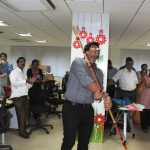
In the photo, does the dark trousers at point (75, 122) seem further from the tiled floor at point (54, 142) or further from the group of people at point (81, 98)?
the tiled floor at point (54, 142)

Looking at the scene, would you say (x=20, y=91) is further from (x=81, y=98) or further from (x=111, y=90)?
(x=111, y=90)

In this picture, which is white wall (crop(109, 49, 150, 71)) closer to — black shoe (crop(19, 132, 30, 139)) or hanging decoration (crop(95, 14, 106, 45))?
hanging decoration (crop(95, 14, 106, 45))

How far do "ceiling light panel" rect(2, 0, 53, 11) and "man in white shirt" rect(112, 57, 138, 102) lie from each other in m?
2.15

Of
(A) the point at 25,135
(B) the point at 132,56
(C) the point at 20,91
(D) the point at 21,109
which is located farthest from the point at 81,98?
(B) the point at 132,56

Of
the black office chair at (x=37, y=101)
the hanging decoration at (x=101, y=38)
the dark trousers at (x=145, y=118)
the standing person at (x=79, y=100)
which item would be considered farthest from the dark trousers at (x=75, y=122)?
the dark trousers at (x=145, y=118)

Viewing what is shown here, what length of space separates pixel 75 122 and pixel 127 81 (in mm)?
2650

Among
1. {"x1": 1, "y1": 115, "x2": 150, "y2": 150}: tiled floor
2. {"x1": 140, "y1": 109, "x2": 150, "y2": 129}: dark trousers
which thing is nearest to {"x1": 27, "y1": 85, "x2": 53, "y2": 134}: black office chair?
{"x1": 1, "y1": 115, "x2": 150, "y2": 150}: tiled floor

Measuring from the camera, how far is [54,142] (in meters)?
4.18

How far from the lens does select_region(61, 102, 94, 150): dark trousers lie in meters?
2.55

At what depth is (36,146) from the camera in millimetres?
3930

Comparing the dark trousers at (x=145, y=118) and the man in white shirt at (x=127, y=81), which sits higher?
the man in white shirt at (x=127, y=81)

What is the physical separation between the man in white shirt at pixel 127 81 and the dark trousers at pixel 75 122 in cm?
245

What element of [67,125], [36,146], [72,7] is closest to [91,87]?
[67,125]

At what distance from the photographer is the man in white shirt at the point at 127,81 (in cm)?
496
